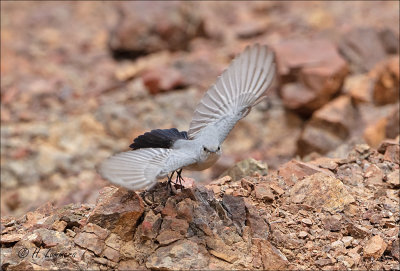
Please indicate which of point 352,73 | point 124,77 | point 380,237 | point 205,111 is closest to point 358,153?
point 380,237

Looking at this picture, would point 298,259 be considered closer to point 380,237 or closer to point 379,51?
point 380,237

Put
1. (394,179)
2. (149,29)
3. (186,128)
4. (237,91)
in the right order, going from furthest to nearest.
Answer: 1. (149,29)
2. (186,128)
3. (394,179)
4. (237,91)

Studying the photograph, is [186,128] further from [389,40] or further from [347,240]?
[347,240]

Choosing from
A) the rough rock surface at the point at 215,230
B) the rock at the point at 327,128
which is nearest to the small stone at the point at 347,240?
the rough rock surface at the point at 215,230

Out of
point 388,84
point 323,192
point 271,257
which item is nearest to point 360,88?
point 388,84

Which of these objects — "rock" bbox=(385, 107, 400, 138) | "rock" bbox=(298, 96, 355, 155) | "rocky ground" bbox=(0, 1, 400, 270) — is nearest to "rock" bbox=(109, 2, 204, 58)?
"rocky ground" bbox=(0, 1, 400, 270)

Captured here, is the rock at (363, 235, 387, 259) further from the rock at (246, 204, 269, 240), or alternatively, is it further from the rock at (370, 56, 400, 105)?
the rock at (370, 56, 400, 105)

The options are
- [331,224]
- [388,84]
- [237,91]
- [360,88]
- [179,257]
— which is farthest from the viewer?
[360,88]
